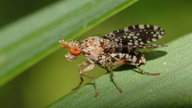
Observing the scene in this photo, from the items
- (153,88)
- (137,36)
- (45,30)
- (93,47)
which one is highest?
(45,30)

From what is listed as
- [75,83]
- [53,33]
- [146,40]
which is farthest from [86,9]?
[75,83]

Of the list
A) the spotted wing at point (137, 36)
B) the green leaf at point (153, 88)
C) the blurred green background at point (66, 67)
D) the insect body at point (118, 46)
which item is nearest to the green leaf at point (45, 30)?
the green leaf at point (153, 88)

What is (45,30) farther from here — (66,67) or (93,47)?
(66,67)

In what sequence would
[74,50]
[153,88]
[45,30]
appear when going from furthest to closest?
[74,50], [153,88], [45,30]

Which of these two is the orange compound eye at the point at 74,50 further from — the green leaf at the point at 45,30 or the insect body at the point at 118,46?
the green leaf at the point at 45,30

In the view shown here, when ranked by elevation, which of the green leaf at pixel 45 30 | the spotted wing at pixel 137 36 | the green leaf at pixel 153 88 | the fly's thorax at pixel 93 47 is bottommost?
the green leaf at pixel 153 88

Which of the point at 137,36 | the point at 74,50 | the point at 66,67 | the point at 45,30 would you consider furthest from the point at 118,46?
the point at 45,30

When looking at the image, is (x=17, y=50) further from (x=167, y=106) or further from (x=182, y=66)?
(x=182, y=66)
